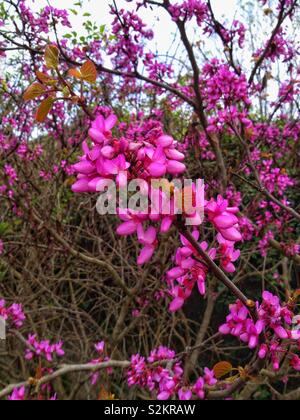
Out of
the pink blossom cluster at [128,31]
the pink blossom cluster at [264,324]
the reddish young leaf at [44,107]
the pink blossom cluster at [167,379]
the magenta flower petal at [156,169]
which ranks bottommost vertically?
the pink blossom cluster at [167,379]

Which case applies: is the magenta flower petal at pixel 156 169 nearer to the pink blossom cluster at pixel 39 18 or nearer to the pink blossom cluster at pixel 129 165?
the pink blossom cluster at pixel 129 165

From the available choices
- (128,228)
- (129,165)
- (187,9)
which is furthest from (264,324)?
(187,9)

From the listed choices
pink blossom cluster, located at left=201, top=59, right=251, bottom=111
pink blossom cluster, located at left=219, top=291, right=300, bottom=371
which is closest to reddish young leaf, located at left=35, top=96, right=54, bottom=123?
pink blossom cluster, located at left=219, top=291, right=300, bottom=371

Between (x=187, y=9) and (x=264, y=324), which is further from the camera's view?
(x=187, y=9)

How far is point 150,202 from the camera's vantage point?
910mm

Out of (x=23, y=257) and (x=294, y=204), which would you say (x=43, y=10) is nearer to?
(x=23, y=257)

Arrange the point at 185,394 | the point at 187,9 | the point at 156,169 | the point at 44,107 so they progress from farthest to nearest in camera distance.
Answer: the point at 187,9
the point at 185,394
the point at 44,107
the point at 156,169

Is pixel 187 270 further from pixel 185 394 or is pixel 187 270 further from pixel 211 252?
pixel 185 394

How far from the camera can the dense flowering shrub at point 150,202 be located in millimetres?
986

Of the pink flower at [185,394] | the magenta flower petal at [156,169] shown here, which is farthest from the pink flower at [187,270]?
the pink flower at [185,394]

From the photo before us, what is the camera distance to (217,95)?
9.21ft

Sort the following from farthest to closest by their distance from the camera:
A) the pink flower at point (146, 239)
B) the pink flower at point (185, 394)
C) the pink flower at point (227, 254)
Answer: the pink flower at point (185, 394) < the pink flower at point (227, 254) < the pink flower at point (146, 239)

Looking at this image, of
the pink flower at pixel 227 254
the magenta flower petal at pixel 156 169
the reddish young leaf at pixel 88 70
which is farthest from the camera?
the pink flower at pixel 227 254
